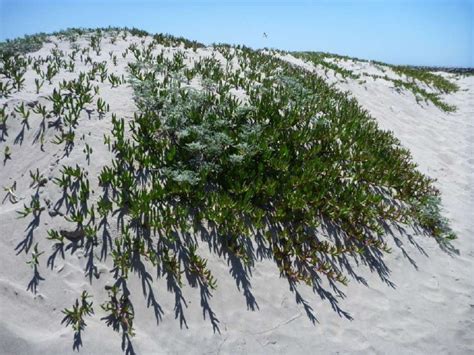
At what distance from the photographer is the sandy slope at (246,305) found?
11.8 ft

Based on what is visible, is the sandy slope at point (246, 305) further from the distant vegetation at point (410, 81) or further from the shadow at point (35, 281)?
the distant vegetation at point (410, 81)

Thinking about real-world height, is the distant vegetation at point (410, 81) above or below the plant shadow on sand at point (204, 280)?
above

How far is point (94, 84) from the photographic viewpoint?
738 cm

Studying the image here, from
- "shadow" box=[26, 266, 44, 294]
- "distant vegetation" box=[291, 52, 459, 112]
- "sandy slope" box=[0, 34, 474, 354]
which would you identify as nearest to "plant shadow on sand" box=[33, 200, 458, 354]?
"sandy slope" box=[0, 34, 474, 354]

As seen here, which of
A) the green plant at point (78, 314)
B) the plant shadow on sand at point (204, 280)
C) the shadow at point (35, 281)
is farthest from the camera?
the plant shadow on sand at point (204, 280)

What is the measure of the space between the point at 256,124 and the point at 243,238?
8.37 ft

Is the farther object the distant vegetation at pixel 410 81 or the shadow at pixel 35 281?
the distant vegetation at pixel 410 81

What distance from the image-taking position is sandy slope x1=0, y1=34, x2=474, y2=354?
361 centimetres

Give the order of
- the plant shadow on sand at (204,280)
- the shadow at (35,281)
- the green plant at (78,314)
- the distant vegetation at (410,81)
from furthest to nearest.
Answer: the distant vegetation at (410,81) → the plant shadow on sand at (204,280) → the shadow at (35,281) → the green plant at (78,314)

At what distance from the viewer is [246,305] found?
14.0 ft

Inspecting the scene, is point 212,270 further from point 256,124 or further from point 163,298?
point 256,124

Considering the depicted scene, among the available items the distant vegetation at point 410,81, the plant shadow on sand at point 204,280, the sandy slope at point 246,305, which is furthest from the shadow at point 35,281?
the distant vegetation at point 410,81

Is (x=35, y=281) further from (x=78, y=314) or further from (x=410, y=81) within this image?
(x=410, y=81)

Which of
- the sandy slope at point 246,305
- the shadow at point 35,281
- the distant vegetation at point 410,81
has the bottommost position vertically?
the sandy slope at point 246,305
